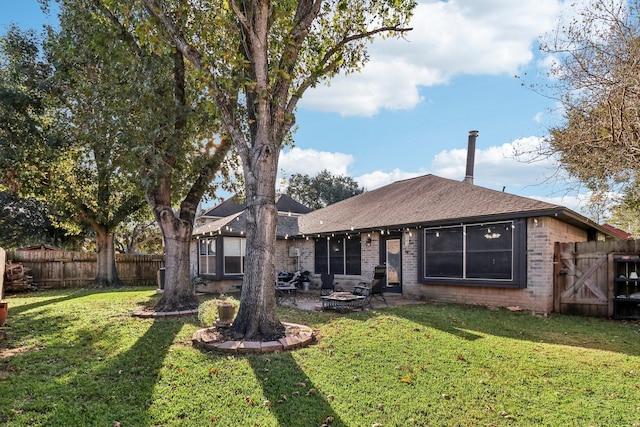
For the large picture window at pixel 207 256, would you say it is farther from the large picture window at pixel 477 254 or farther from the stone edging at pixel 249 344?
the stone edging at pixel 249 344

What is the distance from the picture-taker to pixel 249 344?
603 cm

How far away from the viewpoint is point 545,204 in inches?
381

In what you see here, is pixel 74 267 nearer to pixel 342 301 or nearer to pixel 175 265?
pixel 175 265

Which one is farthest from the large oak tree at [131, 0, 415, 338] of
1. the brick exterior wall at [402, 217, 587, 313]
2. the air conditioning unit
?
the air conditioning unit

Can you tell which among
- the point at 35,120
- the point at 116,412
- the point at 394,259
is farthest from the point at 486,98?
the point at 35,120

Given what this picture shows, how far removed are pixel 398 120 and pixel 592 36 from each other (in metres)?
7.17

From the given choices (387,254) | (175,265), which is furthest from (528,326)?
(175,265)

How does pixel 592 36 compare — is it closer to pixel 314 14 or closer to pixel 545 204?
pixel 545 204

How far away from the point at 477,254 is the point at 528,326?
292cm

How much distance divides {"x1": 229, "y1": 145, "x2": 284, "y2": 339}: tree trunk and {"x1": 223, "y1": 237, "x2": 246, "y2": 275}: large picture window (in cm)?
939

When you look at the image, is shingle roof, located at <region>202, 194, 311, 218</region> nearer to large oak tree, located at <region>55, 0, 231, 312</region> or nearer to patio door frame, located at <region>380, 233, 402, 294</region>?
patio door frame, located at <region>380, 233, 402, 294</region>

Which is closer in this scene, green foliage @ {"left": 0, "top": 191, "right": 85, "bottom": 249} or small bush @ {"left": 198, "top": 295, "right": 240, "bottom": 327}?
small bush @ {"left": 198, "top": 295, "right": 240, "bottom": 327}

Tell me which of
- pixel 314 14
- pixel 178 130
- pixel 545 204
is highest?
pixel 314 14

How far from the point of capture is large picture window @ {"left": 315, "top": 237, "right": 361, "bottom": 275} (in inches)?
571
